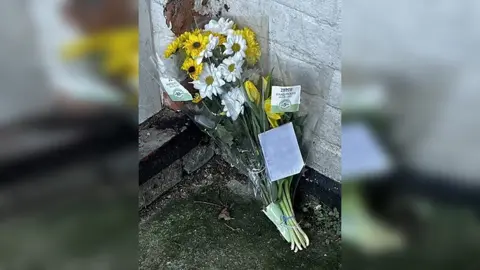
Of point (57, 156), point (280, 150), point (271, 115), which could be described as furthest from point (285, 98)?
point (57, 156)

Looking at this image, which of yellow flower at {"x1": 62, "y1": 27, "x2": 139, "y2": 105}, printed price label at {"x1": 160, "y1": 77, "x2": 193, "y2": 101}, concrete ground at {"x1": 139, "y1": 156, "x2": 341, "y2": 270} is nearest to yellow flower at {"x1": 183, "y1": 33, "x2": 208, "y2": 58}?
printed price label at {"x1": 160, "y1": 77, "x2": 193, "y2": 101}

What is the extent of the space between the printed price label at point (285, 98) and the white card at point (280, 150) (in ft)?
0.24

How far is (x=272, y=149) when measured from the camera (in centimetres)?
Answer: 192

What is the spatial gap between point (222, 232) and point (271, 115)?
457mm

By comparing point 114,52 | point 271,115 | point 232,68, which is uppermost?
point 114,52

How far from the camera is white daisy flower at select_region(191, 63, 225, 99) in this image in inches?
72.9

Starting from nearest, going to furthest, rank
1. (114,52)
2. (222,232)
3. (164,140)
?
(114,52) < (222,232) < (164,140)

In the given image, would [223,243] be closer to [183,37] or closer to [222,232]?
[222,232]

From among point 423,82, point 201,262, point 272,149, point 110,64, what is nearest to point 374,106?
point 423,82

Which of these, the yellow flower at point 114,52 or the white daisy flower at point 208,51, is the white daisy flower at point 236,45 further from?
the yellow flower at point 114,52

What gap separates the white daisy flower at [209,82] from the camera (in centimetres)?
185

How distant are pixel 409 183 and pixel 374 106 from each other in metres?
0.12

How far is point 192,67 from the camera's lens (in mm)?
1849

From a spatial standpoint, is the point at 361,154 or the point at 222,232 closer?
the point at 361,154
